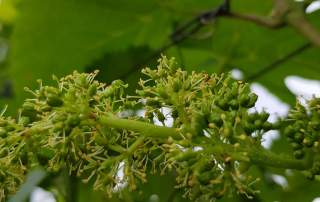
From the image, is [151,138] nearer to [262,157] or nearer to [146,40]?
[262,157]

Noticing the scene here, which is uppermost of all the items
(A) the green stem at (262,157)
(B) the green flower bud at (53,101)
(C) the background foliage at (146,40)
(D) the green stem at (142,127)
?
(B) the green flower bud at (53,101)

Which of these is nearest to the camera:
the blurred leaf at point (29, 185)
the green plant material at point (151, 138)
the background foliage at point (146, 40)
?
the green plant material at point (151, 138)

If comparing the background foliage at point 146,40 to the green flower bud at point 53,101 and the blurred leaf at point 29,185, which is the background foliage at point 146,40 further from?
the green flower bud at point 53,101

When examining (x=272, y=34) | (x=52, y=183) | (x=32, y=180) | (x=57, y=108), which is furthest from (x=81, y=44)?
(x=57, y=108)

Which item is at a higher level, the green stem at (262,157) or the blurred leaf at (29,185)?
the green stem at (262,157)

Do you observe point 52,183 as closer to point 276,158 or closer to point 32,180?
point 32,180

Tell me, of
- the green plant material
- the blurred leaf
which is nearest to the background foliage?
the blurred leaf

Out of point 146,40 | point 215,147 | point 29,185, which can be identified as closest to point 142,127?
point 215,147

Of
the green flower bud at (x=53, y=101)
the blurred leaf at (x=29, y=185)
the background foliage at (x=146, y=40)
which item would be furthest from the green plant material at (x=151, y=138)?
the background foliage at (x=146, y=40)

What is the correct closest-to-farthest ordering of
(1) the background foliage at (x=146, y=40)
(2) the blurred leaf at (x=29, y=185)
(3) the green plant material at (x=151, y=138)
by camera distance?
1. (3) the green plant material at (x=151, y=138)
2. (2) the blurred leaf at (x=29, y=185)
3. (1) the background foliage at (x=146, y=40)
